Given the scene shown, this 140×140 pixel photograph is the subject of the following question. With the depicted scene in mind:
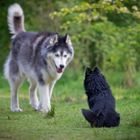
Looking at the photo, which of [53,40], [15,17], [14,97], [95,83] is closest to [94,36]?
[15,17]

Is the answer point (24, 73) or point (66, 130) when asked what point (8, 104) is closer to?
point (24, 73)

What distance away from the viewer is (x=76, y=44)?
20141 mm

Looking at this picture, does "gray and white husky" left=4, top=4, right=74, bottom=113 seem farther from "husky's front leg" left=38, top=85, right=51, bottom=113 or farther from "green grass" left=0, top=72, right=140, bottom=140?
"green grass" left=0, top=72, right=140, bottom=140

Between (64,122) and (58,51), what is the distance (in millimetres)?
2044

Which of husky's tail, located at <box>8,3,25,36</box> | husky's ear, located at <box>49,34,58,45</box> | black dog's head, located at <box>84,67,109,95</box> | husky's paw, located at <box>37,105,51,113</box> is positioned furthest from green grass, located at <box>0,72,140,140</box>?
husky's tail, located at <box>8,3,25,36</box>

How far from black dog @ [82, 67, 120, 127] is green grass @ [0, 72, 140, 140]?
0.15m

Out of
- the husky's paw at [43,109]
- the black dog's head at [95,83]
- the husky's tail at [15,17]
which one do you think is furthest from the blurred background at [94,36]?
the black dog's head at [95,83]

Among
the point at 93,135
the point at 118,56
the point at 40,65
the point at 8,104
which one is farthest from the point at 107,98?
the point at 118,56

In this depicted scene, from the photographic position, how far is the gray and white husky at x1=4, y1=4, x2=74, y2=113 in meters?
11.3

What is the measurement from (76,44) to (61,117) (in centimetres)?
1002

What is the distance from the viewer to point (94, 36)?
20172 mm

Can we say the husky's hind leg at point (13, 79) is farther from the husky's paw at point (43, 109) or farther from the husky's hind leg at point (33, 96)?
the husky's paw at point (43, 109)

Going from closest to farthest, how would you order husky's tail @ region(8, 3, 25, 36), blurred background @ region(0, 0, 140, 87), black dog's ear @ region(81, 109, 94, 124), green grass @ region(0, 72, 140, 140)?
green grass @ region(0, 72, 140, 140), black dog's ear @ region(81, 109, 94, 124), husky's tail @ region(8, 3, 25, 36), blurred background @ region(0, 0, 140, 87)

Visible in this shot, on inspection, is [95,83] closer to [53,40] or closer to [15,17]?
[53,40]
